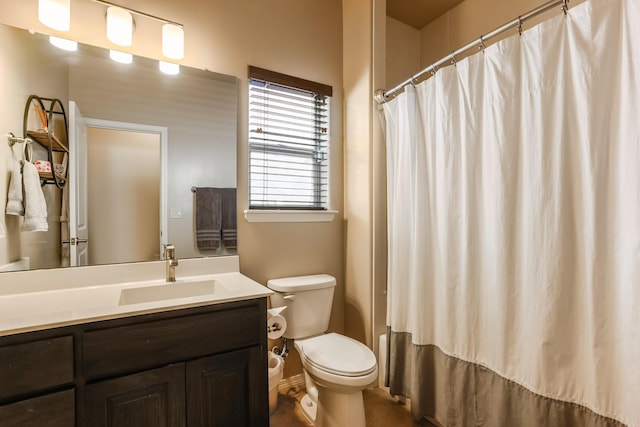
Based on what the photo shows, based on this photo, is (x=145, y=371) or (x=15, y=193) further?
(x=15, y=193)

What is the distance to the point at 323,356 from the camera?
1530 millimetres

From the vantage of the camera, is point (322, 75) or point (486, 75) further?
point (322, 75)

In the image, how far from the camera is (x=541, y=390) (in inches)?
42.6

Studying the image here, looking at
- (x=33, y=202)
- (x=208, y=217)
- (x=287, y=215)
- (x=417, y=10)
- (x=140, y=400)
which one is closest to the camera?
(x=140, y=400)

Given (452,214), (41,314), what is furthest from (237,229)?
(452,214)

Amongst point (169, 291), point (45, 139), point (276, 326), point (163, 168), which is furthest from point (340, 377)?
point (45, 139)

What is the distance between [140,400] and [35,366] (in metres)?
0.33

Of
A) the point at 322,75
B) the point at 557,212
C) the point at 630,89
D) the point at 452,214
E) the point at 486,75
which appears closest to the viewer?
the point at 630,89

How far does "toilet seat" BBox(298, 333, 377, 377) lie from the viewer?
1427 mm

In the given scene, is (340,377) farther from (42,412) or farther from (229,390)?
(42,412)

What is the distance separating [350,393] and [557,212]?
1165mm

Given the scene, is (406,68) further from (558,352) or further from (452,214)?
(558,352)

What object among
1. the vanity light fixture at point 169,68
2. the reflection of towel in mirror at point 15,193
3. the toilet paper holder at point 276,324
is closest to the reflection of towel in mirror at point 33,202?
the reflection of towel in mirror at point 15,193

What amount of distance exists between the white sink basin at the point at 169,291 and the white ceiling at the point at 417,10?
229cm
